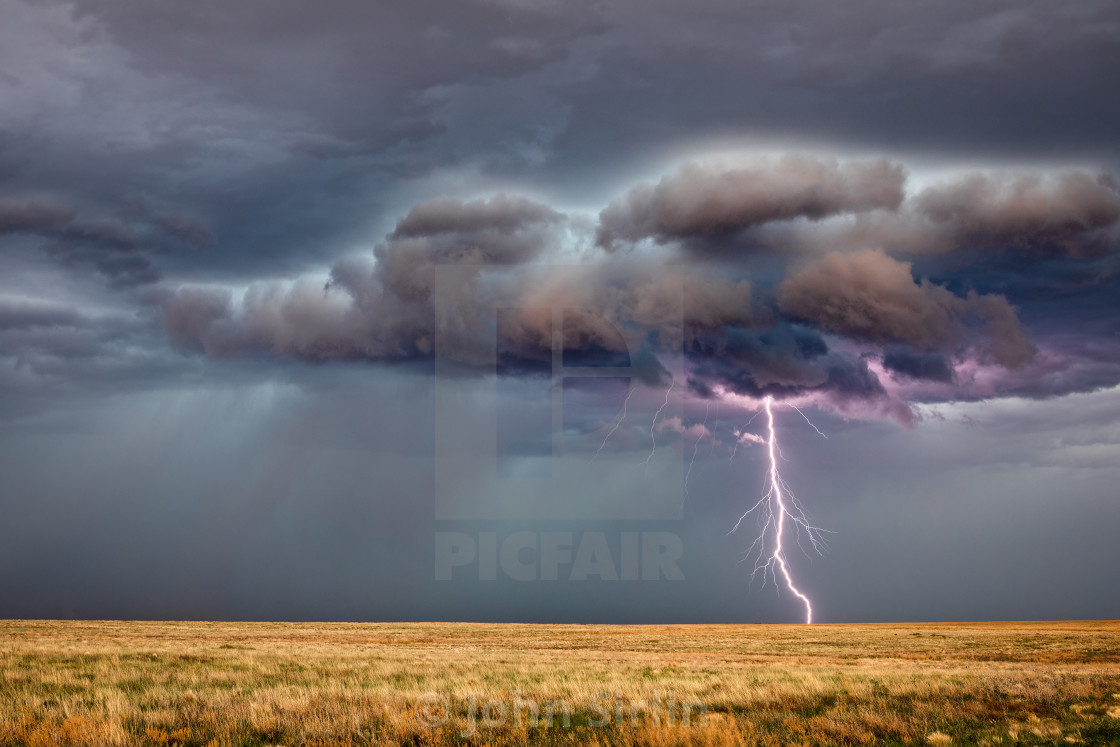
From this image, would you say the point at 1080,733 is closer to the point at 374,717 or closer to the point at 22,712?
the point at 374,717

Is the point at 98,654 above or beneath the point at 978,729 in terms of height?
beneath

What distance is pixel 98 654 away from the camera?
1022 inches

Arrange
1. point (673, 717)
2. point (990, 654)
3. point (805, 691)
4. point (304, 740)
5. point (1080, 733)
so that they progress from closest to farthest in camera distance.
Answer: point (304, 740)
point (1080, 733)
point (673, 717)
point (805, 691)
point (990, 654)

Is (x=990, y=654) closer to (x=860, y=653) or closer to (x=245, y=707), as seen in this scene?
(x=860, y=653)

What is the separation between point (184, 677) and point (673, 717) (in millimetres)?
13988

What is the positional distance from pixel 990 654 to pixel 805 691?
25.6 metres

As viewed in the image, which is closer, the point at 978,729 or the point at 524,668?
the point at 978,729

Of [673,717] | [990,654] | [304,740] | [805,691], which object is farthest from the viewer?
[990,654]

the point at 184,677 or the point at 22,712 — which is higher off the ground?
the point at 22,712

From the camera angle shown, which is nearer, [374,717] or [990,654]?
[374,717]

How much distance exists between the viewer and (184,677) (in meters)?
19.5

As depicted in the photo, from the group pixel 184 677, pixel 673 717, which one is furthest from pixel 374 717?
pixel 184 677

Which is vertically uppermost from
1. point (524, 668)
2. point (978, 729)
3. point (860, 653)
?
point (978, 729)

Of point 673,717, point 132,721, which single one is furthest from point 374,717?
point 673,717
